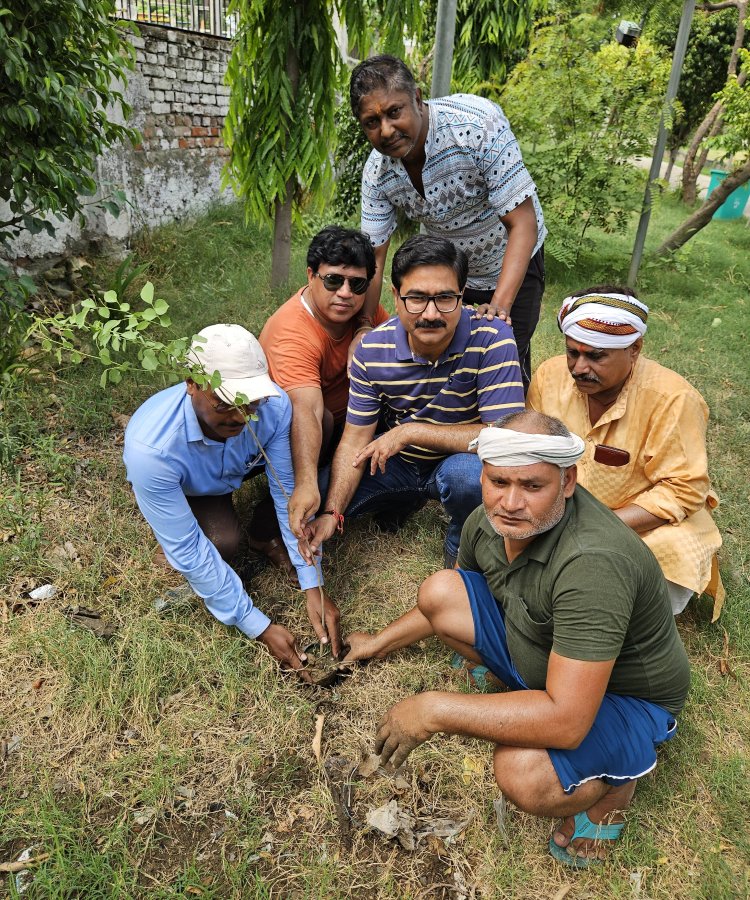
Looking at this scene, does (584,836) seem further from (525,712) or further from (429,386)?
(429,386)

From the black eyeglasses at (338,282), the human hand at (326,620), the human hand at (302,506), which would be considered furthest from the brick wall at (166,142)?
the human hand at (326,620)

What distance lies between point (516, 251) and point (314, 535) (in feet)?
5.27

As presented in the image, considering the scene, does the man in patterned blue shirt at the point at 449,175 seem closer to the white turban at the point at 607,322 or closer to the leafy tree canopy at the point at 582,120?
the white turban at the point at 607,322

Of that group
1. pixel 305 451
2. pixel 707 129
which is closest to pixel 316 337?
pixel 305 451

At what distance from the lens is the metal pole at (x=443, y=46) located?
370 centimetres

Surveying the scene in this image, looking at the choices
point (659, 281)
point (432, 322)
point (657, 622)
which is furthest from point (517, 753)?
point (659, 281)

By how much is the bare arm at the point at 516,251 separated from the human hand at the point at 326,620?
1540mm

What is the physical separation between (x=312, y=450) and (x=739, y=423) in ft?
10.9

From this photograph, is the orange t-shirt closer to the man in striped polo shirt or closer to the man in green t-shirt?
the man in striped polo shirt

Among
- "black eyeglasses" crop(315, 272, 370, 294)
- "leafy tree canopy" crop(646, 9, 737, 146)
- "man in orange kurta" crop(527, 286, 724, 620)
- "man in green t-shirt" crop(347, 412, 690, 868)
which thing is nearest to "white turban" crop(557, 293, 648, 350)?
"man in orange kurta" crop(527, 286, 724, 620)

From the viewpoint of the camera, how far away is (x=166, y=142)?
21.4ft

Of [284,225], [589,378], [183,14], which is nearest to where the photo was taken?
[589,378]

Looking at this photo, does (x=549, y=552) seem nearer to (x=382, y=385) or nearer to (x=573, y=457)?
(x=573, y=457)

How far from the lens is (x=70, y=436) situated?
3779 mm
